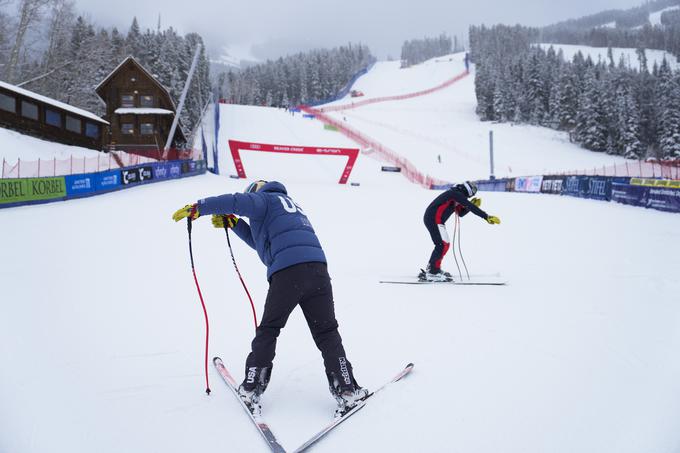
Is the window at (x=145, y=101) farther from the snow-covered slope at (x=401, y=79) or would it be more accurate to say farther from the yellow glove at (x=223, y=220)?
the snow-covered slope at (x=401, y=79)

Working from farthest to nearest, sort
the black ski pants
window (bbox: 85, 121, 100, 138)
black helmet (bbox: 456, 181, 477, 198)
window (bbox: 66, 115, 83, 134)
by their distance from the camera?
window (bbox: 85, 121, 100, 138)
window (bbox: 66, 115, 83, 134)
black helmet (bbox: 456, 181, 477, 198)
the black ski pants

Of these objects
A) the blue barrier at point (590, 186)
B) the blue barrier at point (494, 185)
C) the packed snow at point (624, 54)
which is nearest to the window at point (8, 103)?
the blue barrier at point (494, 185)

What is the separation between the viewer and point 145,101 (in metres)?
36.9

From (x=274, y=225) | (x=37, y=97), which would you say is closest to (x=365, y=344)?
(x=274, y=225)

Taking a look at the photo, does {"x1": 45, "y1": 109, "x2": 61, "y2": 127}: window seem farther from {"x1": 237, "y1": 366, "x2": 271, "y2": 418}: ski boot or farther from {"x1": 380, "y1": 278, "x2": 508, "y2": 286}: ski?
{"x1": 237, "y1": 366, "x2": 271, "y2": 418}: ski boot

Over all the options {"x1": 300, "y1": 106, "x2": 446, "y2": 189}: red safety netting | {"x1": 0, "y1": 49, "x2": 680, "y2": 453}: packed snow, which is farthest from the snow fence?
{"x1": 300, "y1": 106, "x2": 446, "y2": 189}: red safety netting

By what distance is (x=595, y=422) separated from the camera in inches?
108

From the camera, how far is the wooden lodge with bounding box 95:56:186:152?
118ft

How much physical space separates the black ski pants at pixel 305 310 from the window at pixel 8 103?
28.5 m

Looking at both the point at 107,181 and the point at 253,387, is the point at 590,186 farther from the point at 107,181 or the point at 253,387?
the point at 107,181

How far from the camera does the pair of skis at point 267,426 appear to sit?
249cm

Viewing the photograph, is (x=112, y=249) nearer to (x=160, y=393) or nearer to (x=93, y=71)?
(x=160, y=393)

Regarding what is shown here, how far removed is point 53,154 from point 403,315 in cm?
2656

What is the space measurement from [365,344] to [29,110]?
29.3m
